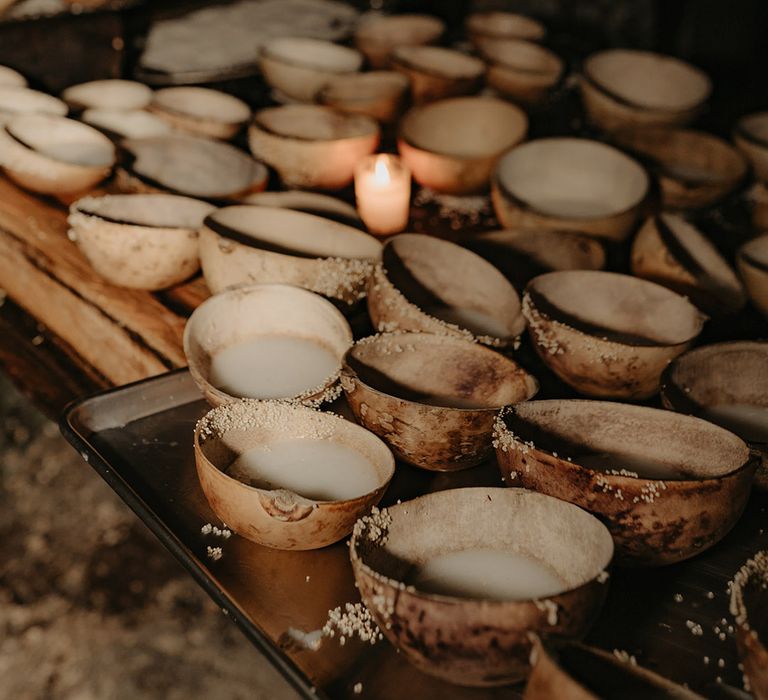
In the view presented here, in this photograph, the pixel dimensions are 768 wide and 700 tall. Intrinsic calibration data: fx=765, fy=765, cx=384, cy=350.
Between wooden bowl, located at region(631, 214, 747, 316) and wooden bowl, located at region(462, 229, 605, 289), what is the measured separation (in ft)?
0.41

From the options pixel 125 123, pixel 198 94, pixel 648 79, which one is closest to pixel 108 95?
pixel 125 123

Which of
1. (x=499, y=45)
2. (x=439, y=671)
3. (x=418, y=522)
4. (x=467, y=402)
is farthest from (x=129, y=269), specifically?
(x=499, y=45)

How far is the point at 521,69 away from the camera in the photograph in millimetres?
3084

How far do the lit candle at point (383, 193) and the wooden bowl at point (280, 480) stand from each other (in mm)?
954

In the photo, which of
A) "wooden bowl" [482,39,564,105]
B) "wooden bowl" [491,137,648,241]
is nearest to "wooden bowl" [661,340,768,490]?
"wooden bowl" [491,137,648,241]

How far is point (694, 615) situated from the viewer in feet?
4.18

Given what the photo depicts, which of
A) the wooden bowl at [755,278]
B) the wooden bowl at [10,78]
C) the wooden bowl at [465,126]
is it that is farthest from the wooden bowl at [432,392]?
the wooden bowl at [10,78]

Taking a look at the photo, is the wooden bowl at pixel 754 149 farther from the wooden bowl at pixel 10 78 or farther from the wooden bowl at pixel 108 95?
the wooden bowl at pixel 10 78

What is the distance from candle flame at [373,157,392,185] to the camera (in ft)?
7.18

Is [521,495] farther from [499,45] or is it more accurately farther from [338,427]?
[499,45]

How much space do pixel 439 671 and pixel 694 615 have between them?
0.48 metres

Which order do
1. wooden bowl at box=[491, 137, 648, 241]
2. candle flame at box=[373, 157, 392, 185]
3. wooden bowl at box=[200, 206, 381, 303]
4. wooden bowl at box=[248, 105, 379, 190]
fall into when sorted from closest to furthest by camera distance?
wooden bowl at box=[200, 206, 381, 303] < candle flame at box=[373, 157, 392, 185] < wooden bowl at box=[248, 105, 379, 190] < wooden bowl at box=[491, 137, 648, 241]

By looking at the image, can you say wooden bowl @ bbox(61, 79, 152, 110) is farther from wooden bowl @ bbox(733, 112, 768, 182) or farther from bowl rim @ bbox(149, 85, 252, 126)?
wooden bowl @ bbox(733, 112, 768, 182)

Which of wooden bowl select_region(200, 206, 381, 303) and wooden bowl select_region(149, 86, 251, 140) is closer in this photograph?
wooden bowl select_region(200, 206, 381, 303)
